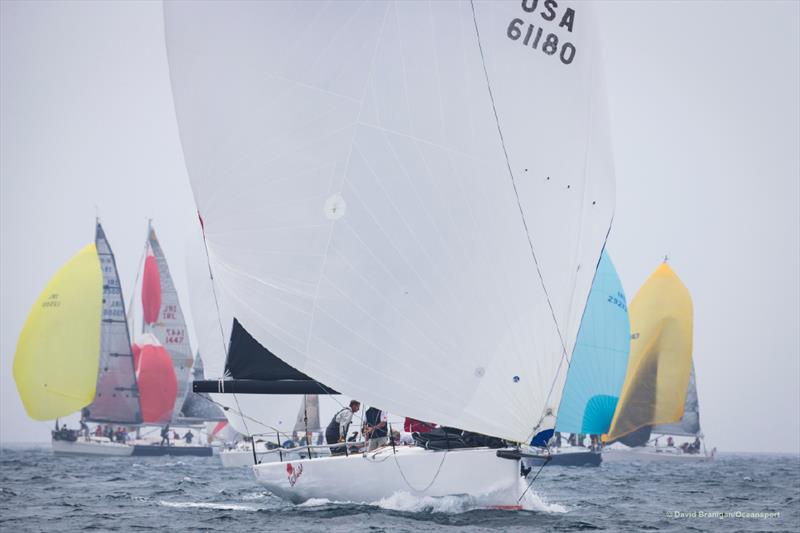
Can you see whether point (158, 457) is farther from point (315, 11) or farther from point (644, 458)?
Answer: point (315, 11)

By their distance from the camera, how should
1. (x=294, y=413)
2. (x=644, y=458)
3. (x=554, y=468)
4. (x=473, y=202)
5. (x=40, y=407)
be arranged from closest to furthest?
(x=473, y=202) → (x=294, y=413) → (x=554, y=468) → (x=40, y=407) → (x=644, y=458)

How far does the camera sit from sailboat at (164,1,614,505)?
17.6m

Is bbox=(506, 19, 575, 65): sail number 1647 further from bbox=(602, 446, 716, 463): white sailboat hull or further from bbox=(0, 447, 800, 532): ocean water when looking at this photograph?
bbox=(602, 446, 716, 463): white sailboat hull

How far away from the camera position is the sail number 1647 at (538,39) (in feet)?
58.4

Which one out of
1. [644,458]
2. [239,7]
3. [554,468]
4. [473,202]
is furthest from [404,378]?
[644,458]

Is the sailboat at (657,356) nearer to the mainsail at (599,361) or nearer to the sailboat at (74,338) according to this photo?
the mainsail at (599,361)

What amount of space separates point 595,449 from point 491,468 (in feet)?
120

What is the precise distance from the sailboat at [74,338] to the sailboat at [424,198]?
34.8 m

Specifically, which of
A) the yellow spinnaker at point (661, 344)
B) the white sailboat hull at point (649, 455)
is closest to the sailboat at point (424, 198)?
the yellow spinnaker at point (661, 344)

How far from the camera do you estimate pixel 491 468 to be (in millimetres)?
18047

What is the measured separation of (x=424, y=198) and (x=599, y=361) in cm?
2139

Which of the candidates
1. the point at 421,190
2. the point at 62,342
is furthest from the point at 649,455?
the point at 421,190

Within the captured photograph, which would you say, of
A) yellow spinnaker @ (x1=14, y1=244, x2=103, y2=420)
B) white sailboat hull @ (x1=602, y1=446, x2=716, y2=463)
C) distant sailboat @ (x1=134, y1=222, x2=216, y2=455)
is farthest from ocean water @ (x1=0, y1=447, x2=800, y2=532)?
distant sailboat @ (x1=134, y1=222, x2=216, y2=455)

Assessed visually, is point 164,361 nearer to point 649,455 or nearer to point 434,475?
point 649,455
